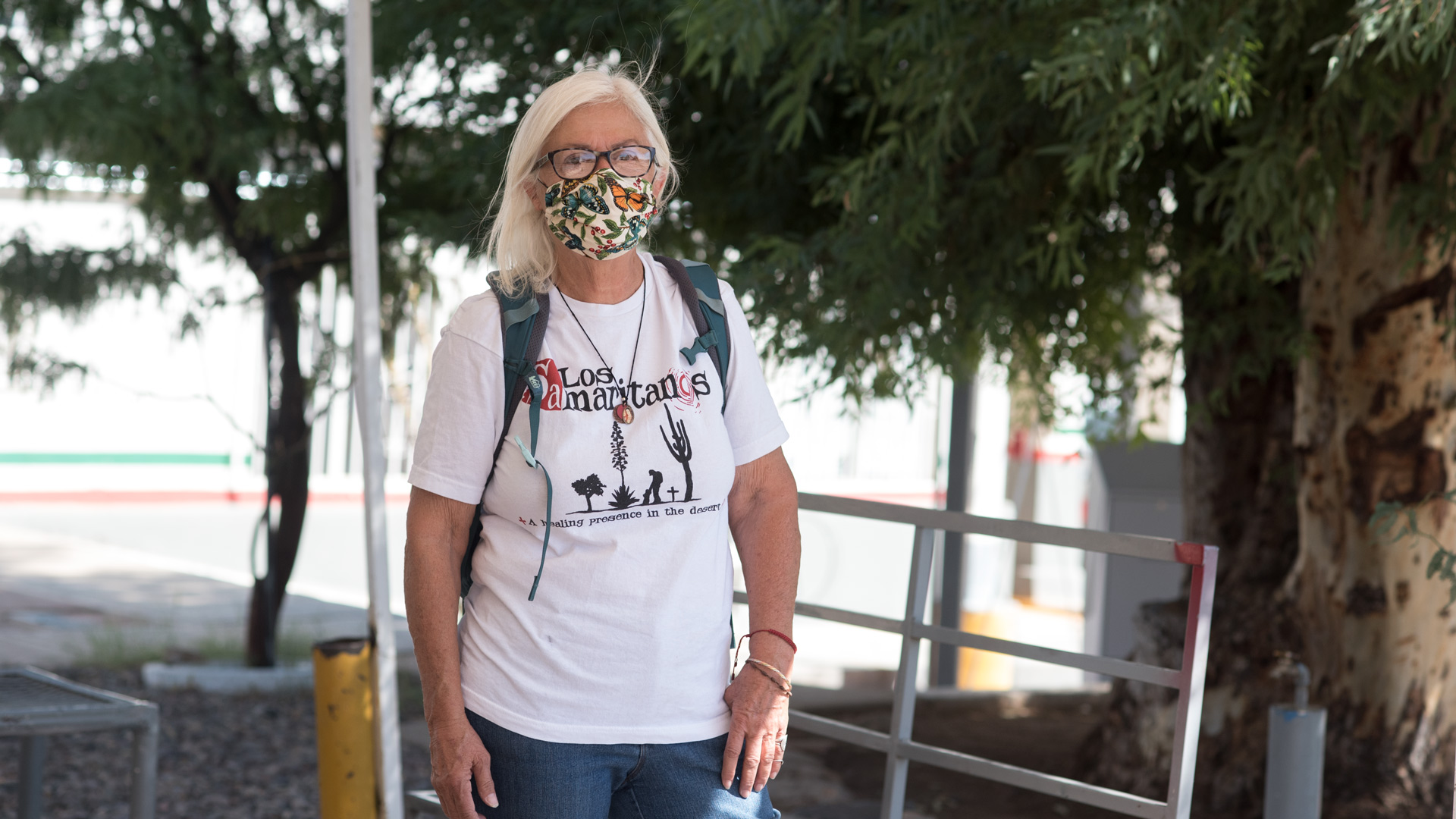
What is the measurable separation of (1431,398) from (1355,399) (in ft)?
0.75

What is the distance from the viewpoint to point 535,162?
2004 millimetres

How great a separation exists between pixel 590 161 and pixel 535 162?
0.09 metres

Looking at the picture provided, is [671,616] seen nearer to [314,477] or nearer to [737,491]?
[737,491]

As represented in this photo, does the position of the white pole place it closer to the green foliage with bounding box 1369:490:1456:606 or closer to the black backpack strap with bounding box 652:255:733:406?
the black backpack strap with bounding box 652:255:733:406

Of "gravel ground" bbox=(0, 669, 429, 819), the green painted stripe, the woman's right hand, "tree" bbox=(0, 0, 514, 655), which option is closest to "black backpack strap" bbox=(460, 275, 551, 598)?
the woman's right hand

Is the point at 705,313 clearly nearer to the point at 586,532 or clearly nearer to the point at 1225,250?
the point at 586,532

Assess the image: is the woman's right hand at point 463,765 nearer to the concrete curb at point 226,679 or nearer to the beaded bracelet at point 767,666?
the beaded bracelet at point 767,666

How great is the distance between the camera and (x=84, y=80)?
629cm

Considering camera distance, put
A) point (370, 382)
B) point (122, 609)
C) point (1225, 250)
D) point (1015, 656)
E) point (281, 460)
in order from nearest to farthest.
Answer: point (1015, 656)
point (370, 382)
point (1225, 250)
point (281, 460)
point (122, 609)

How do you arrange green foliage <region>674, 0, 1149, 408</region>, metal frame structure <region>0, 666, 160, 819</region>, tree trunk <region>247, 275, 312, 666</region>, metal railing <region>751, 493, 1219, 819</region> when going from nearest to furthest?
metal railing <region>751, 493, 1219, 819</region>
metal frame structure <region>0, 666, 160, 819</region>
green foliage <region>674, 0, 1149, 408</region>
tree trunk <region>247, 275, 312, 666</region>

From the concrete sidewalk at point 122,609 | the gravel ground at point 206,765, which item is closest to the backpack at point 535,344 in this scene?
the gravel ground at point 206,765

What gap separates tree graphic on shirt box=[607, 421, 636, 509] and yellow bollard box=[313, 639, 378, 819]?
1726 millimetres

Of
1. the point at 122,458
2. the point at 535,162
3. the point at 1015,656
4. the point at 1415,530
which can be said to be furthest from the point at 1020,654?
the point at 122,458

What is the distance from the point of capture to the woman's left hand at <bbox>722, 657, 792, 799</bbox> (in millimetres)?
1920
